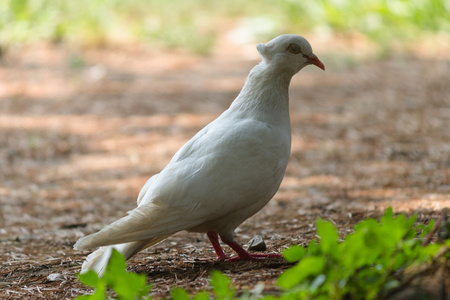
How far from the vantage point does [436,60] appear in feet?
27.2

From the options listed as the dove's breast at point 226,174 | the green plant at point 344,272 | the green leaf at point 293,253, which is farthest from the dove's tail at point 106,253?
the green leaf at point 293,253

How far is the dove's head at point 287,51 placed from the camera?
10.1 feet

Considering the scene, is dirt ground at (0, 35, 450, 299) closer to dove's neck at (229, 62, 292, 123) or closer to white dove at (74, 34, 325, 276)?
white dove at (74, 34, 325, 276)

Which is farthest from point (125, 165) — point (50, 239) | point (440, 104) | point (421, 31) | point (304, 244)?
point (421, 31)

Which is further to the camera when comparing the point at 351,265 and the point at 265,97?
the point at 265,97

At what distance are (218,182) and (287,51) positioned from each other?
887 mm

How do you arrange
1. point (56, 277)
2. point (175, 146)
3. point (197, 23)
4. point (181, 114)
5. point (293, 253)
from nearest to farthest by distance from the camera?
point (293, 253)
point (56, 277)
point (175, 146)
point (181, 114)
point (197, 23)

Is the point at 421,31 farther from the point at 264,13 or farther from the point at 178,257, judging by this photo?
the point at 178,257

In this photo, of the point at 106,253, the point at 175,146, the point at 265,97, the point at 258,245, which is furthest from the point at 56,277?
the point at 175,146

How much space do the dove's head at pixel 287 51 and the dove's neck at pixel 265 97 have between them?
48mm

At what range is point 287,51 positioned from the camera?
122 inches

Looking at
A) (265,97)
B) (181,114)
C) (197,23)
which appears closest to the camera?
(265,97)

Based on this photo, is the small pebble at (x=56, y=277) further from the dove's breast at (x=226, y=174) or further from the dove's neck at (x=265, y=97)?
the dove's neck at (x=265, y=97)

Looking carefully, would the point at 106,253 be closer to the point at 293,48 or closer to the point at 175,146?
the point at 293,48
